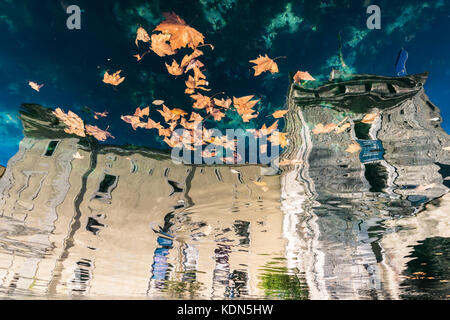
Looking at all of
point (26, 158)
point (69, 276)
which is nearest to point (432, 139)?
point (26, 158)

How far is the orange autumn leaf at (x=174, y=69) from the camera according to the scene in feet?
8.92

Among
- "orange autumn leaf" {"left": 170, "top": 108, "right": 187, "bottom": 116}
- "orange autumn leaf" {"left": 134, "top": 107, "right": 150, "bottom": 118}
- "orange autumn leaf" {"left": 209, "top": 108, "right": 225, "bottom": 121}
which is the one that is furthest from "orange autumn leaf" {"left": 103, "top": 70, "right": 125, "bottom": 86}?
"orange autumn leaf" {"left": 209, "top": 108, "right": 225, "bottom": 121}

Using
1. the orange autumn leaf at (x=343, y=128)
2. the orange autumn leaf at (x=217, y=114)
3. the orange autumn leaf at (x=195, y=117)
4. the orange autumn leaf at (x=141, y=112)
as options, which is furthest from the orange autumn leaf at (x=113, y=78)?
the orange autumn leaf at (x=343, y=128)

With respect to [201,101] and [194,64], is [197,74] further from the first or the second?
[201,101]

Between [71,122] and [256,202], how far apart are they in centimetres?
348

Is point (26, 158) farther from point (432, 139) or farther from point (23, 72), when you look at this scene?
point (432, 139)

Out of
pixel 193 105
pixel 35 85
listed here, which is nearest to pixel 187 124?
pixel 193 105

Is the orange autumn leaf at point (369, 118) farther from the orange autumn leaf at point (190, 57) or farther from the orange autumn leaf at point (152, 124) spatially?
the orange autumn leaf at point (152, 124)

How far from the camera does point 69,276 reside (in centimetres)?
1055

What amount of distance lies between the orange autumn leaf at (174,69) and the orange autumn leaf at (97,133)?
139 centimetres

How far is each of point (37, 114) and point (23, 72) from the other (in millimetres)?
571

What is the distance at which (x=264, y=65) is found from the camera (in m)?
2.76

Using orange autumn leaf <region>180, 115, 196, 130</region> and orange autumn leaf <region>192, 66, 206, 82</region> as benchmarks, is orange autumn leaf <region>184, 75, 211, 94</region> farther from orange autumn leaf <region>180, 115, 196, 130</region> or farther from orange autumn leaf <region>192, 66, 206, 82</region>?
orange autumn leaf <region>180, 115, 196, 130</region>

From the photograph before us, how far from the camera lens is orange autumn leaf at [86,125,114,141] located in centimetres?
340
